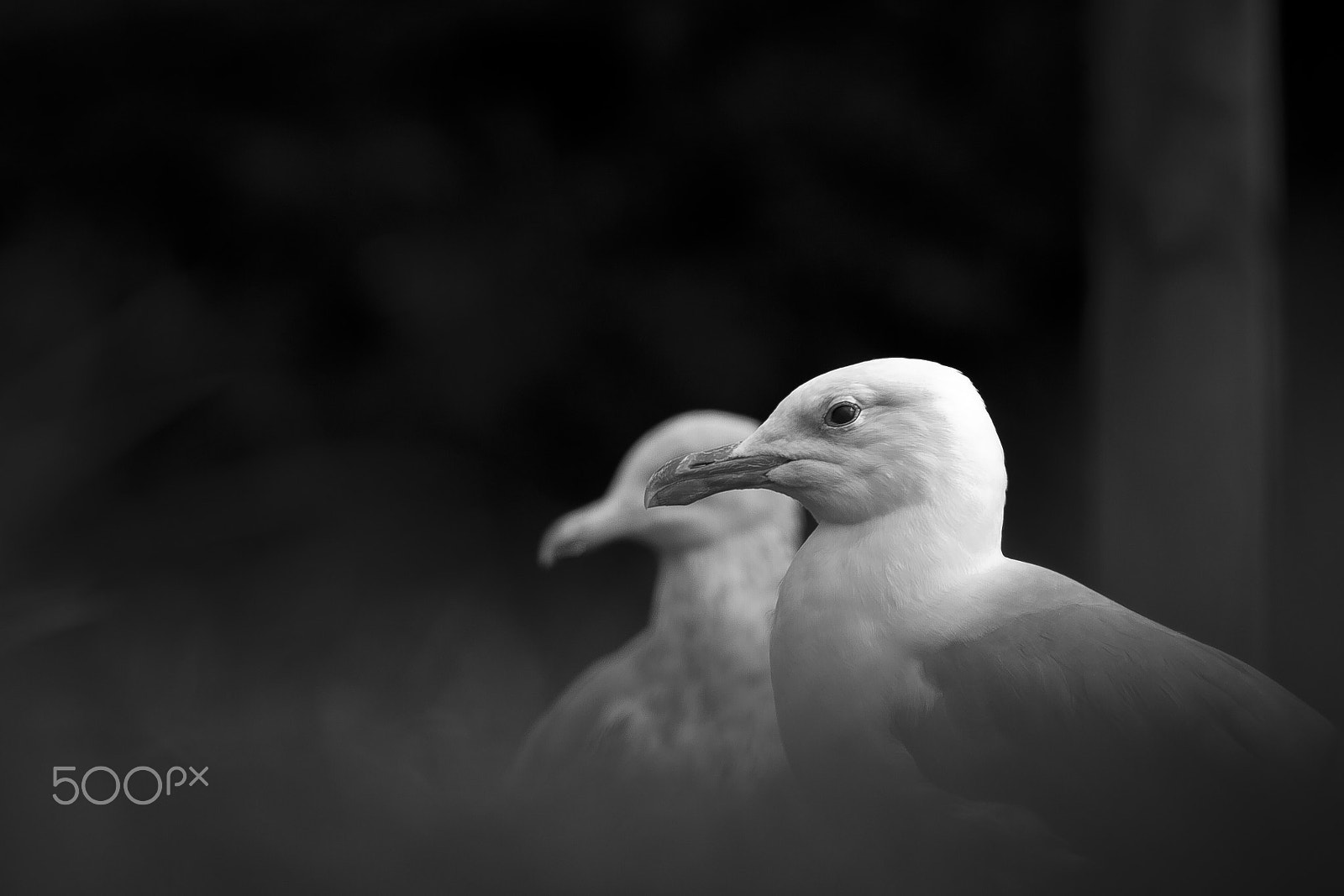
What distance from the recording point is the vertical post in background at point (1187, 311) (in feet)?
4.44

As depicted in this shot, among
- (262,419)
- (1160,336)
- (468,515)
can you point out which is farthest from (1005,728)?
(262,419)

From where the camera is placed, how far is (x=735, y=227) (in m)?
2.11

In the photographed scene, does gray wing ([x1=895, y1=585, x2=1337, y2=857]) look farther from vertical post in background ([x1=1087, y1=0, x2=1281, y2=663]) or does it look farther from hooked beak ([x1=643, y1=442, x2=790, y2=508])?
vertical post in background ([x1=1087, y1=0, x2=1281, y2=663])

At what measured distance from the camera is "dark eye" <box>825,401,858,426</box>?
0.89m

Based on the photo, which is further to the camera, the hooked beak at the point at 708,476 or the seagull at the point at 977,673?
the hooked beak at the point at 708,476

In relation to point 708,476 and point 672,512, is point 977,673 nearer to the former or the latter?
point 708,476

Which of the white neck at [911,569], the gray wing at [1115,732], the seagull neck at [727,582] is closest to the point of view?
the gray wing at [1115,732]

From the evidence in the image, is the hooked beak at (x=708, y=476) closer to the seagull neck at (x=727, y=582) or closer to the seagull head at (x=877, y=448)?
the seagull head at (x=877, y=448)

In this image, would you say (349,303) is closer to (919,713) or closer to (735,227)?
(735,227)

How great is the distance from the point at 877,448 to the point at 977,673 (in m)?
0.16

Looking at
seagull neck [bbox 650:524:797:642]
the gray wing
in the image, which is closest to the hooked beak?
the gray wing

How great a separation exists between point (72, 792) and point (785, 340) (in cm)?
161

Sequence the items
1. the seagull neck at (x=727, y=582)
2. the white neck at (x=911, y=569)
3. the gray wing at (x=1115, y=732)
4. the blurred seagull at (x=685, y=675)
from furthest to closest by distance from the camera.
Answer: the seagull neck at (x=727, y=582)
the blurred seagull at (x=685, y=675)
the white neck at (x=911, y=569)
the gray wing at (x=1115, y=732)

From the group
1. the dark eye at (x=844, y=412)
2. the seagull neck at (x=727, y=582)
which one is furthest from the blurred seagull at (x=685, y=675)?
the dark eye at (x=844, y=412)
